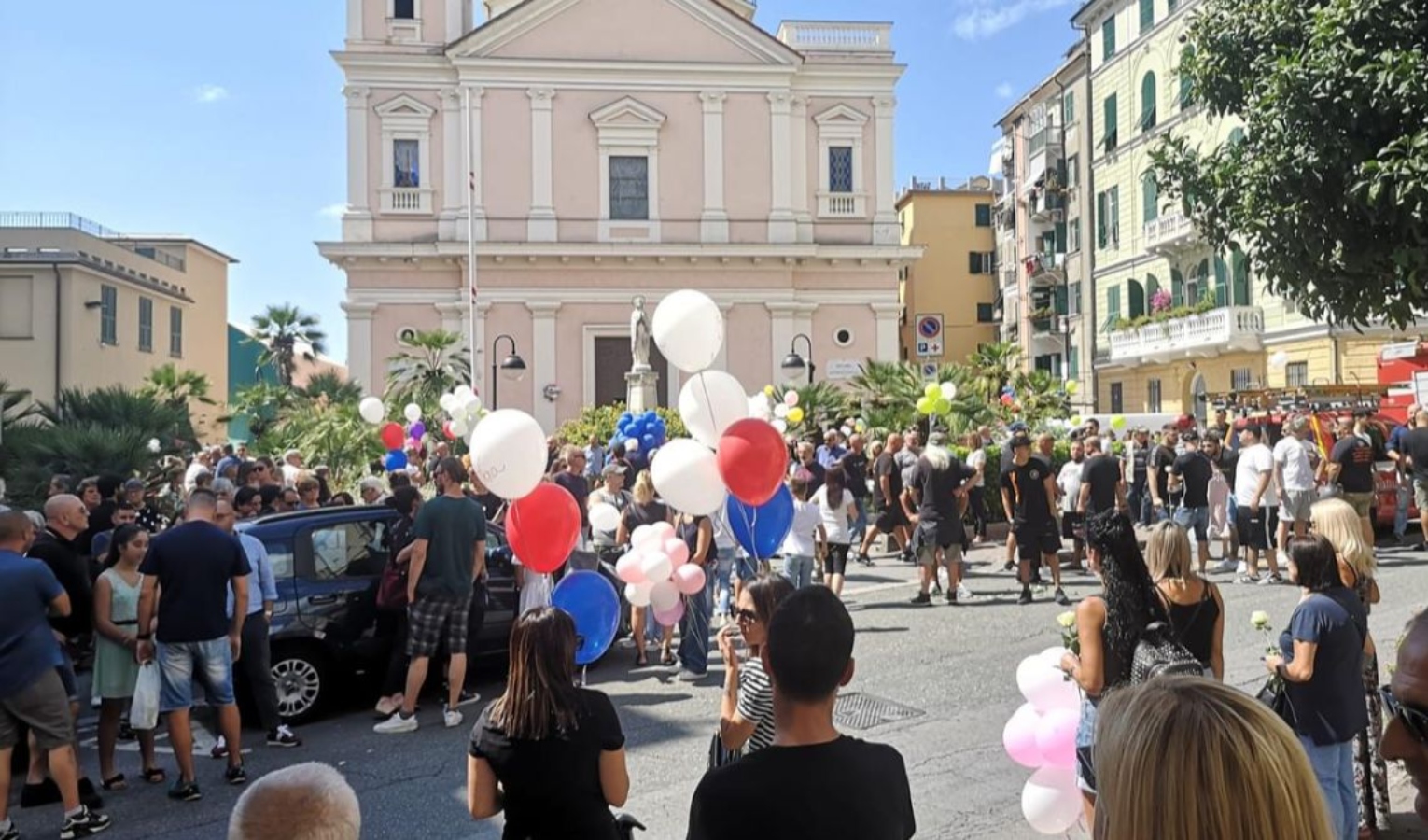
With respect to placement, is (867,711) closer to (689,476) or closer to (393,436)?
(689,476)

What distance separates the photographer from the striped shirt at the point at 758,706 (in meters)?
3.54

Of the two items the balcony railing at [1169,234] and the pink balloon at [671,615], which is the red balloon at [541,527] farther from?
the balcony railing at [1169,234]

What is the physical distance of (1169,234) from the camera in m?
34.0

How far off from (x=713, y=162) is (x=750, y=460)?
31.6 meters

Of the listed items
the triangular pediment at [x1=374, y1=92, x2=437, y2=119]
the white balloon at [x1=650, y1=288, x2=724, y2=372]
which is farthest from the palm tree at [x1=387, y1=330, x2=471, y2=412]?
the white balloon at [x1=650, y1=288, x2=724, y2=372]

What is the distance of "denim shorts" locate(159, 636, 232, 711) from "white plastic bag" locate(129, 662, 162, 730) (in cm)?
4

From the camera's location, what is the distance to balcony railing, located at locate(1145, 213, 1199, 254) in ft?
108

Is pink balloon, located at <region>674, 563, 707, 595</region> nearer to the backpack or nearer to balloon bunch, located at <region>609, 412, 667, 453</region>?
the backpack

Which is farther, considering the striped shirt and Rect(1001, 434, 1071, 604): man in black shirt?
Rect(1001, 434, 1071, 604): man in black shirt

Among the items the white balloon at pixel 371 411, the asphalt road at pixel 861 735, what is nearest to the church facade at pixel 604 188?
the white balloon at pixel 371 411

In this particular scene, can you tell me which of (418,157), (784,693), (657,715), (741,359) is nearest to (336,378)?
(418,157)

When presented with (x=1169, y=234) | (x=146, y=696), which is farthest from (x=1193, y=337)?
(x=146, y=696)

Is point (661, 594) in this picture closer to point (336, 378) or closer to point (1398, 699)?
point (1398, 699)

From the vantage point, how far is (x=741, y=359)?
1421 inches
